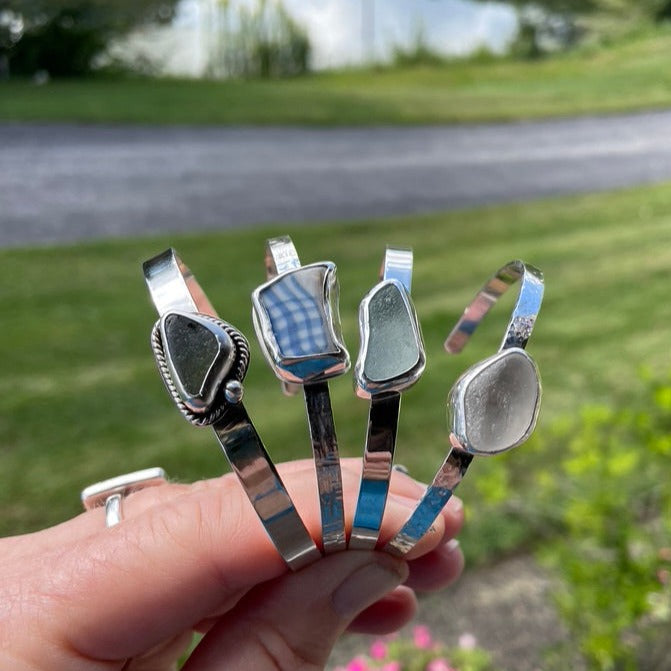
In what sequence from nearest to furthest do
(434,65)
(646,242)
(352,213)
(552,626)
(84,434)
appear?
(552,626), (84,434), (646,242), (352,213), (434,65)

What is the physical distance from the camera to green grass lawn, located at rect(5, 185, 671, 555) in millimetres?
1639

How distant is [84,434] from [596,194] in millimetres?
3116

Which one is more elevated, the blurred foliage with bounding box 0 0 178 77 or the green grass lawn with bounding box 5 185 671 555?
the blurred foliage with bounding box 0 0 178 77

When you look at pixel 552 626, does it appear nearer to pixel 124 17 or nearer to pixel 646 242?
pixel 646 242

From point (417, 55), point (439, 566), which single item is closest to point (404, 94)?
point (417, 55)

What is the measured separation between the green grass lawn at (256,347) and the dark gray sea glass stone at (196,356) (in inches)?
30.0

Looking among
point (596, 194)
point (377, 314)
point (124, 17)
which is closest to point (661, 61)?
point (596, 194)

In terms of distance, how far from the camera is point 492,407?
479mm

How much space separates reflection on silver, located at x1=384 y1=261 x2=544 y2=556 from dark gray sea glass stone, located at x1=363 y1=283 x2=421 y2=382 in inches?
1.6

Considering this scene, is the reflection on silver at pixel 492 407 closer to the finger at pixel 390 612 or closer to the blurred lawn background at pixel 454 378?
the finger at pixel 390 612

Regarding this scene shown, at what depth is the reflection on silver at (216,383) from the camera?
1.48 feet

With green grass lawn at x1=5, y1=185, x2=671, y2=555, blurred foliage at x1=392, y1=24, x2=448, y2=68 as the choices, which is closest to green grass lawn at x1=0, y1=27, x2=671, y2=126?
blurred foliage at x1=392, y1=24, x2=448, y2=68

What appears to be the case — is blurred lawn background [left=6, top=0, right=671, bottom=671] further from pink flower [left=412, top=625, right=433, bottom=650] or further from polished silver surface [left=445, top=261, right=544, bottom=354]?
polished silver surface [left=445, top=261, right=544, bottom=354]

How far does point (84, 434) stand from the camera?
1716 mm
